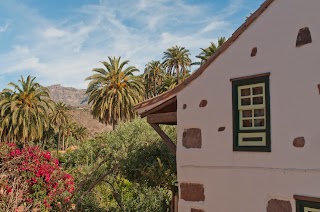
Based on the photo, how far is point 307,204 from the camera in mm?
5613

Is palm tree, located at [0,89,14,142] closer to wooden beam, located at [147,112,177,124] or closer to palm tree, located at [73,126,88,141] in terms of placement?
wooden beam, located at [147,112,177,124]

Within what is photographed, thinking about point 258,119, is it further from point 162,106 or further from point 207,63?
point 162,106

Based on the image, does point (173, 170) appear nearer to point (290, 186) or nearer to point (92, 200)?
point (92, 200)

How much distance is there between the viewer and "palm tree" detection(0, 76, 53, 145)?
30.5 meters

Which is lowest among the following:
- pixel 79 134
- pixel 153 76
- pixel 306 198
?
pixel 306 198

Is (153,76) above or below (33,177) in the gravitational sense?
above

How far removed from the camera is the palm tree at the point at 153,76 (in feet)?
129

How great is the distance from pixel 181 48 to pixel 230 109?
3116 cm

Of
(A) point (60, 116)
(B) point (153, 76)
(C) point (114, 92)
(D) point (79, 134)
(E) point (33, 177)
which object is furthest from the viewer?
(D) point (79, 134)

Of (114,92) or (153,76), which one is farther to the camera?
(153,76)

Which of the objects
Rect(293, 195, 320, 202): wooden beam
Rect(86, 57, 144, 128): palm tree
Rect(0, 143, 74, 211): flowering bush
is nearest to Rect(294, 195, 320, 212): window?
Rect(293, 195, 320, 202): wooden beam

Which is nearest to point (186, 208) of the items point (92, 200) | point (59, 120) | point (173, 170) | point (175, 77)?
point (173, 170)

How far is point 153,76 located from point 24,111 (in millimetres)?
15002

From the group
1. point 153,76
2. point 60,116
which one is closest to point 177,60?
point 153,76
